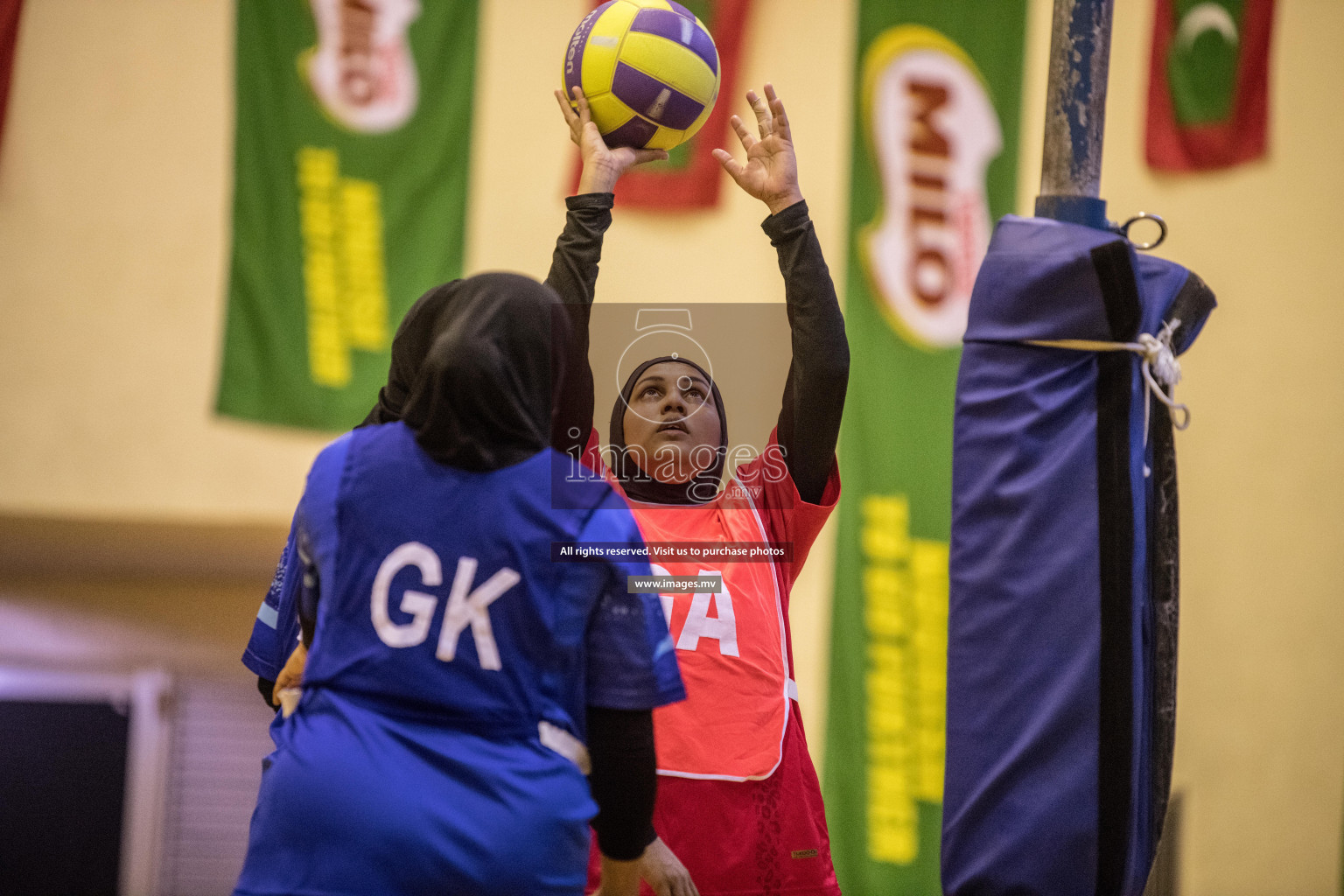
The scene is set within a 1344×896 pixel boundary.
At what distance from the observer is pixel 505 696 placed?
1406mm

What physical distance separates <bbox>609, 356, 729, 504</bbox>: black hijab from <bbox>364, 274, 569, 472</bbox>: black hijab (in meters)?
0.83

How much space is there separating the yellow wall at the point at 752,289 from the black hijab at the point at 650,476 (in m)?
2.68

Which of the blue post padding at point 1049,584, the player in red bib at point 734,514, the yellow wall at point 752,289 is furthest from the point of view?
the yellow wall at point 752,289

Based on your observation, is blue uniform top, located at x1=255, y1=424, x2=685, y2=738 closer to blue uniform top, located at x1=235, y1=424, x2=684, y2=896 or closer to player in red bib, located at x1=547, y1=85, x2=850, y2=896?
blue uniform top, located at x1=235, y1=424, x2=684, y2=896

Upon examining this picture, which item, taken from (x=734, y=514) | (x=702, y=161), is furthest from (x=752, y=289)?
(x=734, y=514)

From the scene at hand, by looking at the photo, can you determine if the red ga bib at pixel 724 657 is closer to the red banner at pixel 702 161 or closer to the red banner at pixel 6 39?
the red banner at pixel 702 161

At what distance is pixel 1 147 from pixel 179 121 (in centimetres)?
76

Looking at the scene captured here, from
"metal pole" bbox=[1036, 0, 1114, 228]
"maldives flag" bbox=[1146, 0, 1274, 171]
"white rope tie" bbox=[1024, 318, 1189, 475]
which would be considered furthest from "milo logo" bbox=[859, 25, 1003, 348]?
"white rope tie" bbox=[1024, 318, 1189, 475]

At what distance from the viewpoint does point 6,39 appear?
192 inches

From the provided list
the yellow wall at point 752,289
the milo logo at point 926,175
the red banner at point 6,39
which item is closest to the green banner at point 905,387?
the milo logo at point 926,175

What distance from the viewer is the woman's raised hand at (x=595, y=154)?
7.41 feet

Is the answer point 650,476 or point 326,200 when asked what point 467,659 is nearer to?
point 650,476

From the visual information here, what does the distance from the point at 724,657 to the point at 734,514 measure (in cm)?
30

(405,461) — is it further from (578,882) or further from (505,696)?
(578,882)
